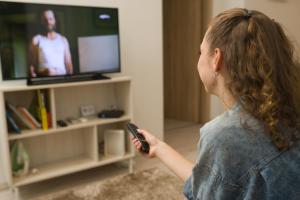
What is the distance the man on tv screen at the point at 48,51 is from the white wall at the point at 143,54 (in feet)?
1.94

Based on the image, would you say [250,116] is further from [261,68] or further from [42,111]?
[42,111]

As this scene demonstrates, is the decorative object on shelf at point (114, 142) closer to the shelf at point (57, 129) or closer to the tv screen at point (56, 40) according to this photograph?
the shelf at point (57, 129)

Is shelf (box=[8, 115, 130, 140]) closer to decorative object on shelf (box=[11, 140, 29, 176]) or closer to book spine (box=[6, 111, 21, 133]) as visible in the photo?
book spine (box=[6, 111, 21, 133])

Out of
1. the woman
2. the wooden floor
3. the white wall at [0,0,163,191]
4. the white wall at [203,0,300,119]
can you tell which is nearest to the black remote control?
the woman

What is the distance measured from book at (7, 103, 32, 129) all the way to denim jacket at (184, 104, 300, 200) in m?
2.01

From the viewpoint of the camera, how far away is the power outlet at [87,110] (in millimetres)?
2828

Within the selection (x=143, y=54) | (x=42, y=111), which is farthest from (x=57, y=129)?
(x=143, y=54)

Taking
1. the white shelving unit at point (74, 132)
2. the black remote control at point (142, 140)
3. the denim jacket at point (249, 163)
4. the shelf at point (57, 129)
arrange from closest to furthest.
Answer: the denim jacket at point (249, 163)
the black remote control at point (142, 140)
the shelf at point (57, 129)
the white shelving unit at point (74, 132)

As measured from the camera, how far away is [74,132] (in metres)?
2.84

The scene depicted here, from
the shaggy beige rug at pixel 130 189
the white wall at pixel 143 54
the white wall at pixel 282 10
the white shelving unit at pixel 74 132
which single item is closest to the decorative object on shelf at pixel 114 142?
the white shelving unit at pixel 74 132

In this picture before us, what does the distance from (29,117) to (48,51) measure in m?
0.52

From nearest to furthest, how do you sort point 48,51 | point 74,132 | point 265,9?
point 48,51
point 74,132
point 265,9

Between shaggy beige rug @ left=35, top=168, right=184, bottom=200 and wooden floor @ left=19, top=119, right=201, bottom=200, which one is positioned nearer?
shaggy beige rug @ left=35, top=168, right=184, bottom=200

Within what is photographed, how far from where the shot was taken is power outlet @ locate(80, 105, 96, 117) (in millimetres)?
2828
